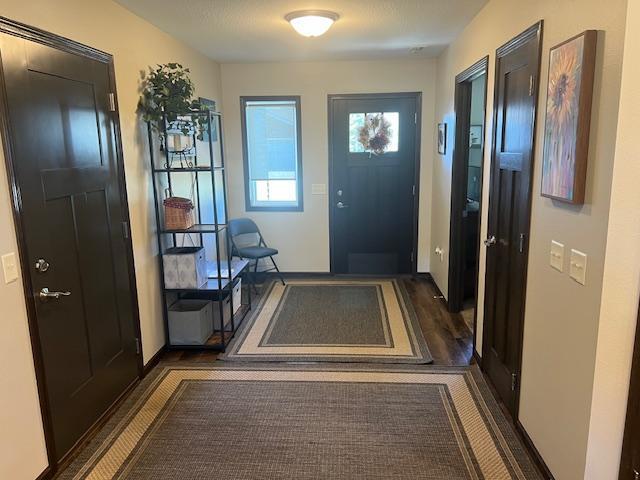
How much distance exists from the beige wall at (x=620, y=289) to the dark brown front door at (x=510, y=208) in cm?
74

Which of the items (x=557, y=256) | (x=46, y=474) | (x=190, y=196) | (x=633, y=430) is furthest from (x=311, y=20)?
(x=46, y=474)

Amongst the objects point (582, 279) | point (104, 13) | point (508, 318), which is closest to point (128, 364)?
point (104, 13)

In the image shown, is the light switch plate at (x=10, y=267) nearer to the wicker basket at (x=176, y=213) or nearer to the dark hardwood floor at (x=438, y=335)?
the wicker basket at (x=176, y=213)

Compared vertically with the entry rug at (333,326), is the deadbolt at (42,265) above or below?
above

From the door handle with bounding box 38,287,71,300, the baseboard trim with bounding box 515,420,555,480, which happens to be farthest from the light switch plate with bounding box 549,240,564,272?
the door handle with bounding box 38,287,71,300

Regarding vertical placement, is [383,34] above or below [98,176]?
above

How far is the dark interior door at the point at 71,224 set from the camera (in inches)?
82.7

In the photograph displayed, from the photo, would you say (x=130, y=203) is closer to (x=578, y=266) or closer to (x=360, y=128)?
(x=578, y=266)

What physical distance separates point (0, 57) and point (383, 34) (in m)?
2.87

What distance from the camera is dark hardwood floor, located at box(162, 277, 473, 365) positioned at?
11.5 ft

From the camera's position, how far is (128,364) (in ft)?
9.95

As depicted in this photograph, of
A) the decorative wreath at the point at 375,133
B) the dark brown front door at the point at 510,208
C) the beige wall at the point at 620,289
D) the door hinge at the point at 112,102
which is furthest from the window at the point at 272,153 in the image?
the beige wall at the point at 620,289

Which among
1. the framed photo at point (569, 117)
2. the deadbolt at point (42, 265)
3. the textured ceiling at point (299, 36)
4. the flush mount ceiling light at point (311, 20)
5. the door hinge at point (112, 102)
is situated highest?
the textured ceiling at point (299, 36)

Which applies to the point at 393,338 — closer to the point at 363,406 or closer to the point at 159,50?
the point at 363,406
